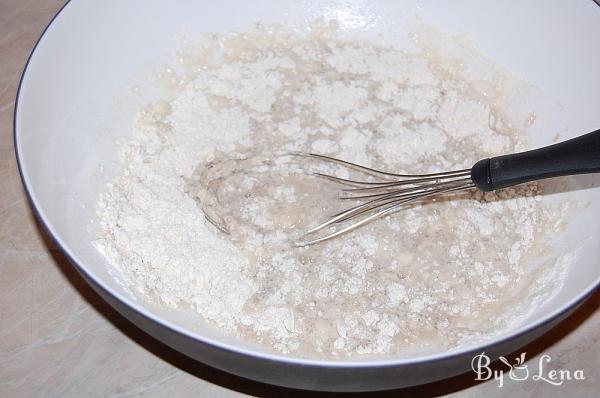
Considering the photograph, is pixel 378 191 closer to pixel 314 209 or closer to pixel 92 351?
pixel 314 209

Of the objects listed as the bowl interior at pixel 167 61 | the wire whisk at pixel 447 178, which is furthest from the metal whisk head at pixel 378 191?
the bowl interior at pixel 167 61

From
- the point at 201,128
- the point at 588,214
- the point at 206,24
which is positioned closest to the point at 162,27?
the point at 206,24

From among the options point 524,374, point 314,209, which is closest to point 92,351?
point 314,209

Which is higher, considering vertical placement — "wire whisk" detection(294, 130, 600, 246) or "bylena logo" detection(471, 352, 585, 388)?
"wire whisk" detection(294, 130, 600, 246)

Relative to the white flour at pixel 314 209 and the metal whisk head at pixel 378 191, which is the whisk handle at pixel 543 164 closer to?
the metal whisk head at pixel 378 191

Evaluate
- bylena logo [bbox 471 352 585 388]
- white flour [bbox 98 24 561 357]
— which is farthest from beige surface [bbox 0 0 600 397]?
white flour [bbox 98 24 561 357]

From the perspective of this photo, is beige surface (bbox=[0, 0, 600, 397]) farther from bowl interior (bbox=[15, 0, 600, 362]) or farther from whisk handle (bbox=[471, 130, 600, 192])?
whisk handle (bbox=[471, 130, 600, 192])

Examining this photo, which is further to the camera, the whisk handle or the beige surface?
the beige surface
